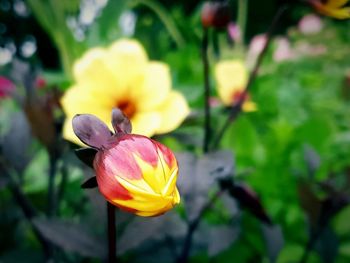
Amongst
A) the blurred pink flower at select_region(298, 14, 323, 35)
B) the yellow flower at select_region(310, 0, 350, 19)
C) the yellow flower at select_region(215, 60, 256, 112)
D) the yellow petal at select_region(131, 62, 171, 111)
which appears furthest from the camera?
the blurred pink flower at select_region(298, 14, 323, 35)

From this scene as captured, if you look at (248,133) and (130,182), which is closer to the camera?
(130,182)

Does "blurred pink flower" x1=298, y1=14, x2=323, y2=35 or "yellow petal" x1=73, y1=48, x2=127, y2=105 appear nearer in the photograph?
"yellow petal" x1=73, y1=48, x2=127, y2=105

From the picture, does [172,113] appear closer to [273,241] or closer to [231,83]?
[273,241]

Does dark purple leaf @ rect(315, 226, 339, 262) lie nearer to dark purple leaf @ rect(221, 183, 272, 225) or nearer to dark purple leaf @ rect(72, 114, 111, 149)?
dark purple leaf @ rect(221, 183, 272, 225)

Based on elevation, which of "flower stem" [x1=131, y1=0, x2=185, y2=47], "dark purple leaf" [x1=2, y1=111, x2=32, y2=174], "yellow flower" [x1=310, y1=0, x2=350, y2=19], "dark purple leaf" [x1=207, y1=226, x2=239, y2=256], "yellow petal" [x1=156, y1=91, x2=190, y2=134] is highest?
"yellow flower" [x1=310, y1=0, x2=350, y2=19]

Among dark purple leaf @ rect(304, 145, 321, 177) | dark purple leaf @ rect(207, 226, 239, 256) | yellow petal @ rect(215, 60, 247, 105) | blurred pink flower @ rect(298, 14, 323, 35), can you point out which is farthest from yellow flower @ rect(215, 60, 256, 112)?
blurred pink flower @ rect(298, 14, 323, 35)

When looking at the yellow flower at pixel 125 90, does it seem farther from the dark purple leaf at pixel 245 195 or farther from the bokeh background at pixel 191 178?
the dark purple leaf at pixel 245 195

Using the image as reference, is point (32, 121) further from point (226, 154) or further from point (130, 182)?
point (130, 182)

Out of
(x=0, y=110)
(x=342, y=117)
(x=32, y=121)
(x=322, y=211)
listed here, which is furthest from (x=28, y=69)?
(x=342, y=117)

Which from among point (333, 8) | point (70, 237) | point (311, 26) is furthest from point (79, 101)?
point (311, 26)
